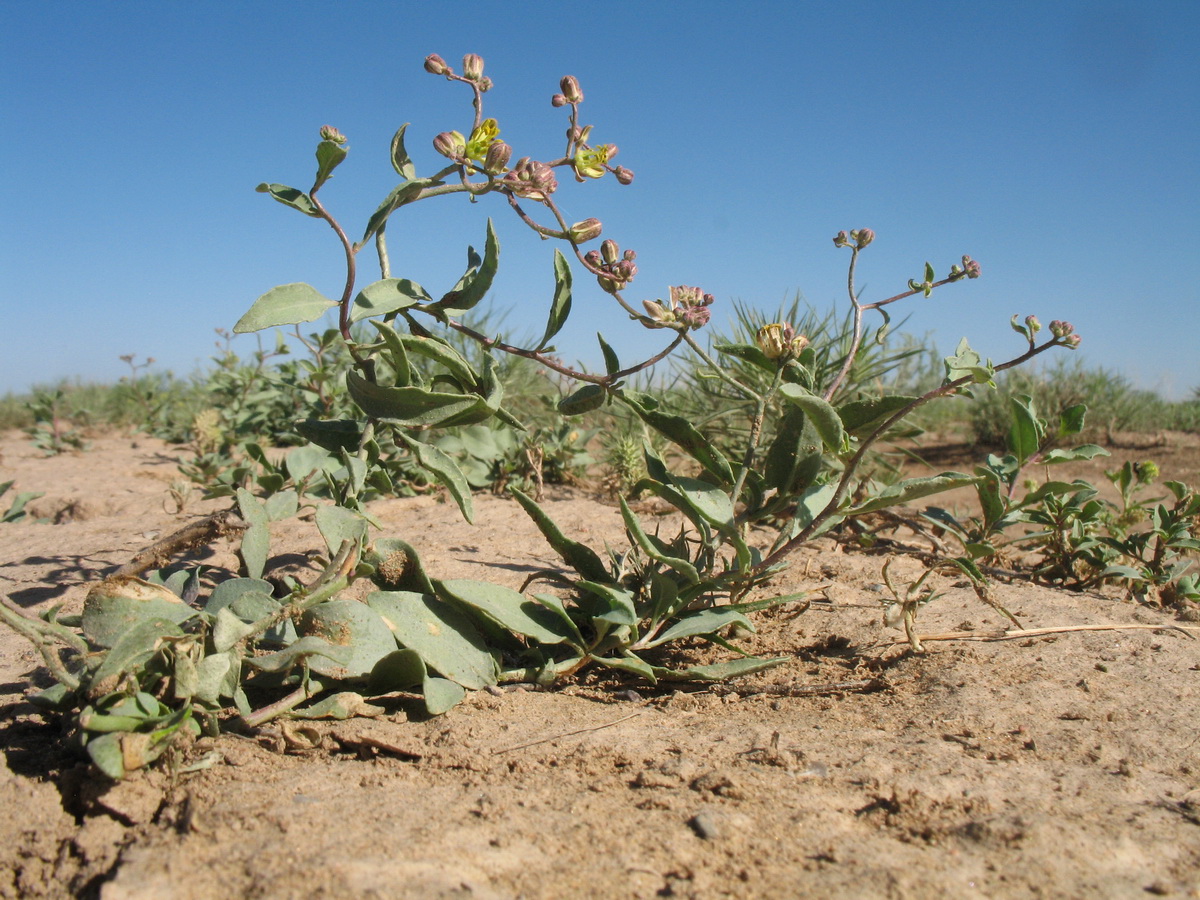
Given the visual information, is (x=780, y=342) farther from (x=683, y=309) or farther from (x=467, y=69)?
(x=467, y=69)

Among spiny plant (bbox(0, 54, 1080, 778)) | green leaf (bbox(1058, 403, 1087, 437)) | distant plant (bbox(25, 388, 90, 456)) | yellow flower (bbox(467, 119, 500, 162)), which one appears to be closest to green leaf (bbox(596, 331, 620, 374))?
spiny plant (bbox(0, 54, 1080, 778))

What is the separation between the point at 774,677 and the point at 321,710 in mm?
1007

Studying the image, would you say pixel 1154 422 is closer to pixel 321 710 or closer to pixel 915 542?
pixel 915 542

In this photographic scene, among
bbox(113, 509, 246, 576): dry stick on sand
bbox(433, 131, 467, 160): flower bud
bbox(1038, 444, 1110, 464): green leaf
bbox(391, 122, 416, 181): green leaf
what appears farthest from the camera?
bbox(1038, 444, 1110, 464): green leaf

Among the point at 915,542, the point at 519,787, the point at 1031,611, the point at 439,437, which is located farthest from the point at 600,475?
the point at 519,787

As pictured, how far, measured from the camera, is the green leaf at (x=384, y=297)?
1.67 metres

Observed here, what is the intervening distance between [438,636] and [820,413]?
A: 35.2 inches

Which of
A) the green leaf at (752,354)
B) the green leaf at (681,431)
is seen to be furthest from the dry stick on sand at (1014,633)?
the green leaf at (752,354)

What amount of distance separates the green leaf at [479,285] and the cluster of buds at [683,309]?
354mm

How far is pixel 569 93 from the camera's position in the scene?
1.80 meters

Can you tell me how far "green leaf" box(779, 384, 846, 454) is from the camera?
155 centimetres

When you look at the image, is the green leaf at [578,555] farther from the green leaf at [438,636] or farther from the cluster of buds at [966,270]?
the cluster of buds at [966,270]

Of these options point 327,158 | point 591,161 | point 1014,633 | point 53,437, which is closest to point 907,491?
point 1014,633

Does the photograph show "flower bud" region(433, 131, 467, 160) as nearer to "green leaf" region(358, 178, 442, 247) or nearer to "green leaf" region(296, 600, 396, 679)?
"green leaf" region(358, 178, 442, 247)
